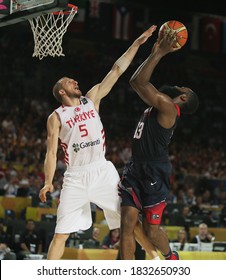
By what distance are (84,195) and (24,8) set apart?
2307 millimetres

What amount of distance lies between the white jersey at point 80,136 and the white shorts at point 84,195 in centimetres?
10

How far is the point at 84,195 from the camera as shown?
23.7 ft

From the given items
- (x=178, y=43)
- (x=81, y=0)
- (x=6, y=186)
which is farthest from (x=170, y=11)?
(x=178, y=43)

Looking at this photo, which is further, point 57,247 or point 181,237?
point 181,237

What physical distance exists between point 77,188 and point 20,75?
16.7m

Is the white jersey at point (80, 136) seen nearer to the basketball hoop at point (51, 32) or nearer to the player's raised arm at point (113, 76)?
the player's raised arm at point (113, 76)

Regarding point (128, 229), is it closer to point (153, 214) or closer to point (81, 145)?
point (153, 214)

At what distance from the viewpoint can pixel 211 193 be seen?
18.8m

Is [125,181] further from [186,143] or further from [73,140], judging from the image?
[186,143]

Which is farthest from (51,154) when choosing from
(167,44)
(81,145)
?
(167,44)

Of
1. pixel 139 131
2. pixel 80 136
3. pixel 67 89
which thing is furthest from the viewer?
pixel 67 89

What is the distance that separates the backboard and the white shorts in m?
1.76

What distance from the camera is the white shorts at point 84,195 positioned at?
23.6 feet

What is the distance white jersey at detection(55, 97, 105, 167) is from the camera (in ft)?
24.0
